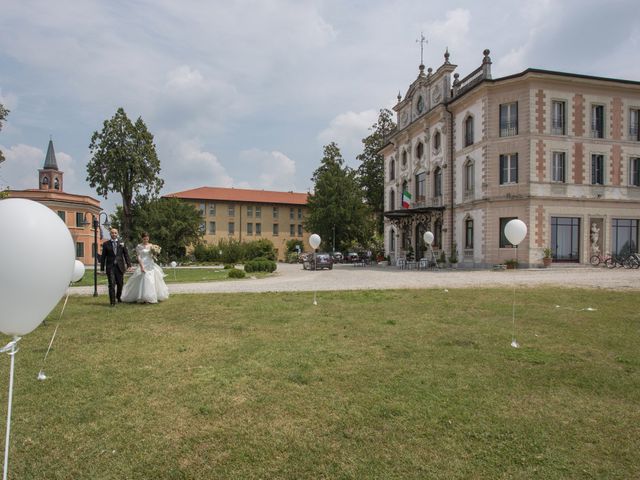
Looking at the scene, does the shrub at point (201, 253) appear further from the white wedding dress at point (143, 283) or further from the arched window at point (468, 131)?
the white wedding dress at point (143, 283)

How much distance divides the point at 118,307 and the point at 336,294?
6.66 m

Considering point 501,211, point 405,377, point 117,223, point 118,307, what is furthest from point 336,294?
point 117,223

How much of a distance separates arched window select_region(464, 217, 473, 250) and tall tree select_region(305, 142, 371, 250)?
20218 millimetres

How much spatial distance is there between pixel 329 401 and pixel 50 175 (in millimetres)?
82671

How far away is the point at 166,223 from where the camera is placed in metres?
44.5

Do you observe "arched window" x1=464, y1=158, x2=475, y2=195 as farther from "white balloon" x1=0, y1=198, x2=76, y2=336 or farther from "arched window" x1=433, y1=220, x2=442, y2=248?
"white balloon" x1=0, y1=198, x2=76, y2=336

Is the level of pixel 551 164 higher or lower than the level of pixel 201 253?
higher

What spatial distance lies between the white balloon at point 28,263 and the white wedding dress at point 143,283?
862 centimetres

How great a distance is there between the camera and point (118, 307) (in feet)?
35.7

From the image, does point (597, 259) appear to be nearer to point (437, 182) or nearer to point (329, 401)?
point (437, 182)

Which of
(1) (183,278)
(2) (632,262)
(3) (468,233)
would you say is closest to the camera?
(1) (183,278)

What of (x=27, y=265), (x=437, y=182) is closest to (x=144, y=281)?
(x=27, y=265)

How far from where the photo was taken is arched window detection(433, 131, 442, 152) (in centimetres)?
3434

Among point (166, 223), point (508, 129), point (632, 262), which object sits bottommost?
point (632, 262)
